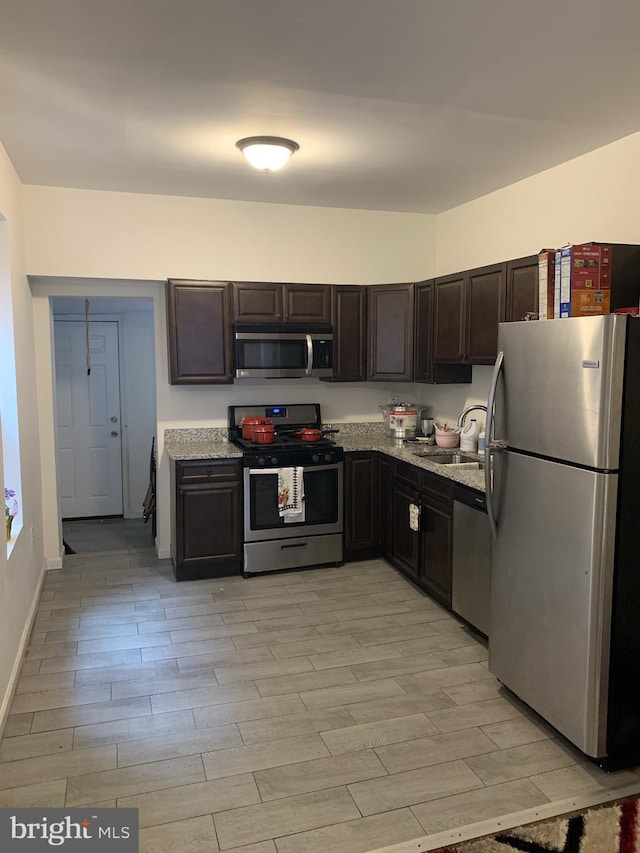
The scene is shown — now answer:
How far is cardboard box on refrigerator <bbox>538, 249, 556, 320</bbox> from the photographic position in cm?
288

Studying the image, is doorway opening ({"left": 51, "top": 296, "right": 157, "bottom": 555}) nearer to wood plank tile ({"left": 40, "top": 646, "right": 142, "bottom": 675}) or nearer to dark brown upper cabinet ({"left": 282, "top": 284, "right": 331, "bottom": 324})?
dark brown upper cabinet ({"left": 282, "top": 284, "right": 331, "bottom": 324})

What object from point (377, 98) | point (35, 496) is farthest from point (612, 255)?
point (35, 496)

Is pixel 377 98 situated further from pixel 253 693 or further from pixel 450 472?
pixel 253 693

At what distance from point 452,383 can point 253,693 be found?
2636 millimetres

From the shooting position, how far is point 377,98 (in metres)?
2.75

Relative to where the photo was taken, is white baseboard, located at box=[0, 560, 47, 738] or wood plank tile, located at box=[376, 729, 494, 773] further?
white baseboard, located at box=[0, 560, 47, 738]

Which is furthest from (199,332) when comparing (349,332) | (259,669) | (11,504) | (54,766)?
(54,766)

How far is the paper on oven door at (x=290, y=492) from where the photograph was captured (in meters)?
4.53

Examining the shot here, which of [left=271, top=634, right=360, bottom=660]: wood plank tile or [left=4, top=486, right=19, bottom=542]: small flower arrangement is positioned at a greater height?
[left=4, top=486, right=19, bottom=542]: small flower arrangement

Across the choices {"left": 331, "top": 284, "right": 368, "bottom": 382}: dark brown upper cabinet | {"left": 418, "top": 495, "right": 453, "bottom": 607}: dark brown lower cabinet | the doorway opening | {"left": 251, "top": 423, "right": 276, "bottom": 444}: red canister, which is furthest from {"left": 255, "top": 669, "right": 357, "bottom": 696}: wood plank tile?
the doorway opening

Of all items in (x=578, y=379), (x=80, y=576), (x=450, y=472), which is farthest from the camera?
→ (x=80, y=576)

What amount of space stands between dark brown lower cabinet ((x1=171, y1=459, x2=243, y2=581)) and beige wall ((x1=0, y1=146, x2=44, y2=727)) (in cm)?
92

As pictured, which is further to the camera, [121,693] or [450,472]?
[450,472]

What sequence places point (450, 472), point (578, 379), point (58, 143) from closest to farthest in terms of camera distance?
point (578, 379)
point (58, 143)
point (450, 472)
